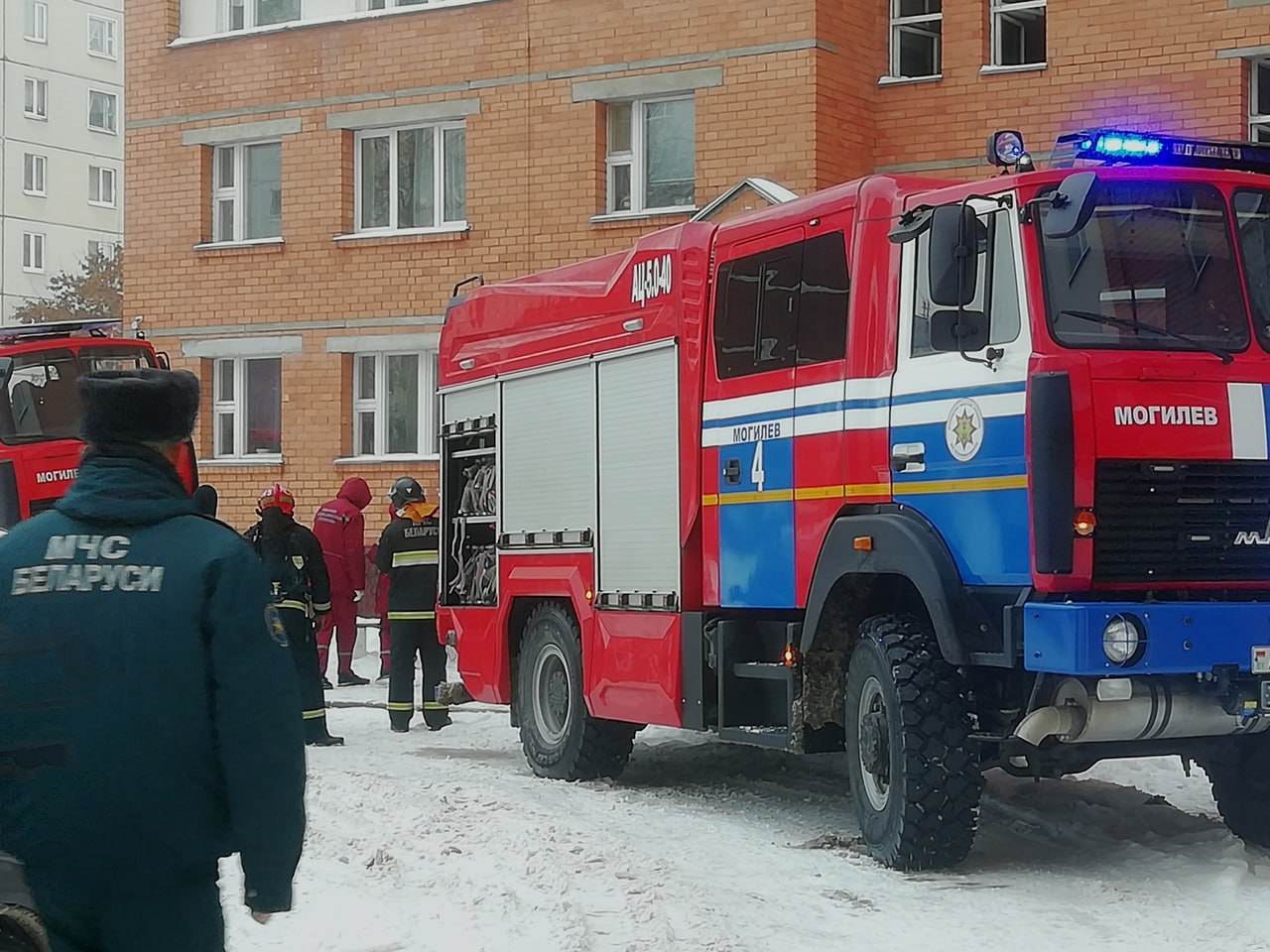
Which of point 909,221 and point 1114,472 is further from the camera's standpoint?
point 909,221

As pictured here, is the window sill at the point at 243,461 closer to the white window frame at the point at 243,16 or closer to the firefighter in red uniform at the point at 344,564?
the white window frame at the point at 243,16

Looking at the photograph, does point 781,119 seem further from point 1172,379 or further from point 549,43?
point 1172,379

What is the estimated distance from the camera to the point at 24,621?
3.68m

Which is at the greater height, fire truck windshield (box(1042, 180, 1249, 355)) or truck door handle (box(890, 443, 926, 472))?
fire truck windshield (box(1042, 180, 1249, 355))

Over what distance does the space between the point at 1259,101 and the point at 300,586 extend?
10.8 meters

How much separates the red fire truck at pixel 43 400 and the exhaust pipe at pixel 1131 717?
44.5ft

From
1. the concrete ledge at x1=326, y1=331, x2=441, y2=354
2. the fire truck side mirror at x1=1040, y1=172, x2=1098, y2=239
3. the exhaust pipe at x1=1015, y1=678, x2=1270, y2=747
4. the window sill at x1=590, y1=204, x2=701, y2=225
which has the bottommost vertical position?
the exhaust pipe at x1=1015, y1=678, x2=1270, y2=747

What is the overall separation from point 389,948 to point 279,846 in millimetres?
3363

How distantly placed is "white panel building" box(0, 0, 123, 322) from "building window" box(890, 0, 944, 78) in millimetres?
42819

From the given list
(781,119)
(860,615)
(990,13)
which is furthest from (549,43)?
(860,615)

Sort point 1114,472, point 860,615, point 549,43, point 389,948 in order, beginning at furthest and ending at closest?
point 549,43 → point 860,615 → point 1114,472 → point 389,948

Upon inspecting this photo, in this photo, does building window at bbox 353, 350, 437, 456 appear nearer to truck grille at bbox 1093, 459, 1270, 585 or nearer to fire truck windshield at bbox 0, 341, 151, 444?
fire truck windshield at bbox 0, 341, 151, 444

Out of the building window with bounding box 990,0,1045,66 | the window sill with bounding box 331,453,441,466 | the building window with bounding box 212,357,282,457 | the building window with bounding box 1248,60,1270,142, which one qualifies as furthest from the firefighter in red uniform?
the building window with bounding box 1248,60,1270,142

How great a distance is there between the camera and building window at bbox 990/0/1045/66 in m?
19.8
